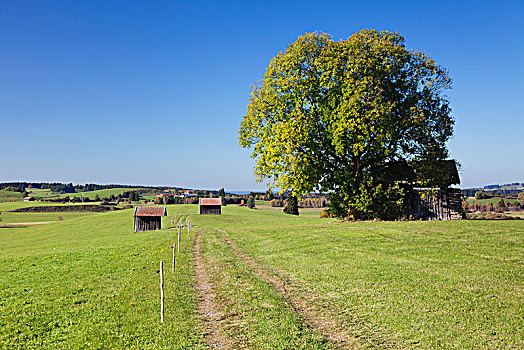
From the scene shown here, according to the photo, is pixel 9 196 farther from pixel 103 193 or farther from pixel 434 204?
pixel 434 204

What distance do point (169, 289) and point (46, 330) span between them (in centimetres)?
441

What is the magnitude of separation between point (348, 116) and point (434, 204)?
12.9m

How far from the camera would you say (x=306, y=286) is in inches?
544

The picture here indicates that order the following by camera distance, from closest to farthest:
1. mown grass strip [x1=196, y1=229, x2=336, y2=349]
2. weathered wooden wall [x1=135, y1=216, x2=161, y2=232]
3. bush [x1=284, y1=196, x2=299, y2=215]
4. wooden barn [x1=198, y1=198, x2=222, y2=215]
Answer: mown grass strip [x1=196, y1=229, x2=336, y2=349], weathered wooden wall [x1=135, y1=216, x2=161, y2=232], wooden barn [x1=198, y1=198, x2=222, y2=215], bush [x1=284, y1=196, x2=299, y2=215]

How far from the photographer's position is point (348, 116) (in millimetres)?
30016

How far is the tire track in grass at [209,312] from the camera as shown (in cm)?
878

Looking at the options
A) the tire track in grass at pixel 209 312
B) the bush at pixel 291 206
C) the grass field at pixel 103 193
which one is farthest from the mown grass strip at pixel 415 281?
the grass field at pixel 103 193

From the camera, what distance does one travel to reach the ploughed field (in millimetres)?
8945

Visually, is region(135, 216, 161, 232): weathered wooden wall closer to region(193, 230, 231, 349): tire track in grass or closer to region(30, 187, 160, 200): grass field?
region(193, 230, 231, 349): tire track in grass

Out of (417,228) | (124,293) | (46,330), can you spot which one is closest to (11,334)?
(46,330)

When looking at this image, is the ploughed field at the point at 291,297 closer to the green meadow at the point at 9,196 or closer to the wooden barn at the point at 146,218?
the wooden barn at the point at 146,218

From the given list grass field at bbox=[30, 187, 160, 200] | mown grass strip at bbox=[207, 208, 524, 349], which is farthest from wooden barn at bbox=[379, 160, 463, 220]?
grass field at bbox=[30, 187, 160, 200]

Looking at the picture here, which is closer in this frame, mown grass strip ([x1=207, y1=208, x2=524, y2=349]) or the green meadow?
mown grass strip ([x1=207, y1=208, x2=524, y2=349])

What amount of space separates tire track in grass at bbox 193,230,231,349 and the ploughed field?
0.16 feet
